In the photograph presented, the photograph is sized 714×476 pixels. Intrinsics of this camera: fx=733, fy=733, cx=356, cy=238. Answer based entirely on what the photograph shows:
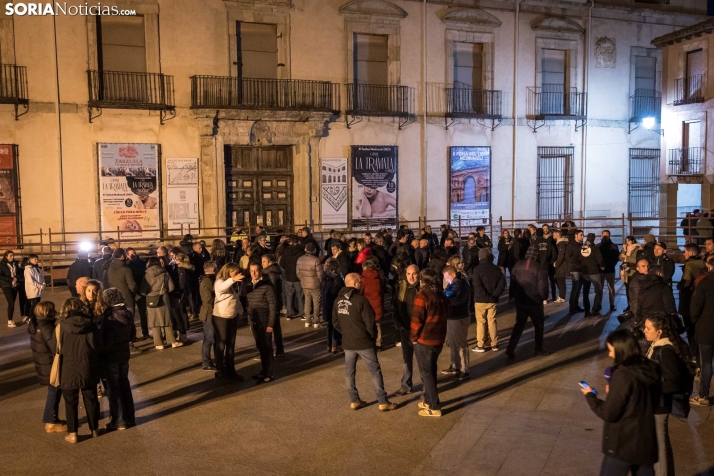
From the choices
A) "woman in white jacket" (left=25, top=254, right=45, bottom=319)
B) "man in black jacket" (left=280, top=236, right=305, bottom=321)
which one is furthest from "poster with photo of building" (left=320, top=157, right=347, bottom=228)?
"woman in white jacket" (left=25, top=254, right=45, bottom=319)

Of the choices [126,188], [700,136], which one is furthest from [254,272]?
[700,136]

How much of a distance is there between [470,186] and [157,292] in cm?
1546

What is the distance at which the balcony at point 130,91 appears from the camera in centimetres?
1984

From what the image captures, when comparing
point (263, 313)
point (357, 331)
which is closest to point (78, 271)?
point (263, 313)

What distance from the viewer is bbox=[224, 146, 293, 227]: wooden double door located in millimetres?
21891

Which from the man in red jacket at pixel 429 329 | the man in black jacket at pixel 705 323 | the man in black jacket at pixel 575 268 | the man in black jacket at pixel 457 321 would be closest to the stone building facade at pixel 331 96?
the man in black jacket at pixel 575 268

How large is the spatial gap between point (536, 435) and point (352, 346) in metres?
2.10

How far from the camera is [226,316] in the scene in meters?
9.16

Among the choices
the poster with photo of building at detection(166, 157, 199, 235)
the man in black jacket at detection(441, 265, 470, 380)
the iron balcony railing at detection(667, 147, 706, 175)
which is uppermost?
the iron balcony railing at detection(667, 147, 706, 175)

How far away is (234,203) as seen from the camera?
2197 cm

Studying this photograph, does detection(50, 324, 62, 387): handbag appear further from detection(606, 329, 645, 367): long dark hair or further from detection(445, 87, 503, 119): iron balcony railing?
detection(445, 87, 503, 119): iron balcony railing

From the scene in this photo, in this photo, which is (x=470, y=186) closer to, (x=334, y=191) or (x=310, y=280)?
(x=334, y=191)

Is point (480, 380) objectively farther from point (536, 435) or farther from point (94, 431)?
point (94, 431)

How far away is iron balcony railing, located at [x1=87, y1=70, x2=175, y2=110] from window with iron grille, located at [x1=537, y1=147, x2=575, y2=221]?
1288 centimetres
